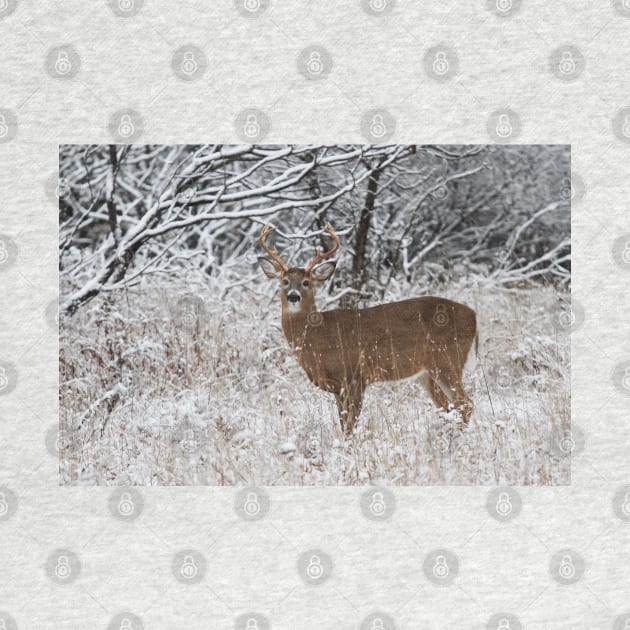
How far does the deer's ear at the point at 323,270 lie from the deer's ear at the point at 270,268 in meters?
0.15

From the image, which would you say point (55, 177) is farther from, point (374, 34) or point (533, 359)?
point (533, 359)

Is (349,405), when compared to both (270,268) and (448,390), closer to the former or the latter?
(448,390)

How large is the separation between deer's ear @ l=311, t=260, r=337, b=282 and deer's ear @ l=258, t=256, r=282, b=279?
0.15 meters

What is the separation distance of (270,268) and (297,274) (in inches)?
4.9

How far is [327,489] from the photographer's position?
333 cm

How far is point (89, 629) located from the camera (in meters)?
3.28

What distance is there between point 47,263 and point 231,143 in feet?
2.95

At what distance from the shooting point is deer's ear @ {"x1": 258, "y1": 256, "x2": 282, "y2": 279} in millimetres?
3684
